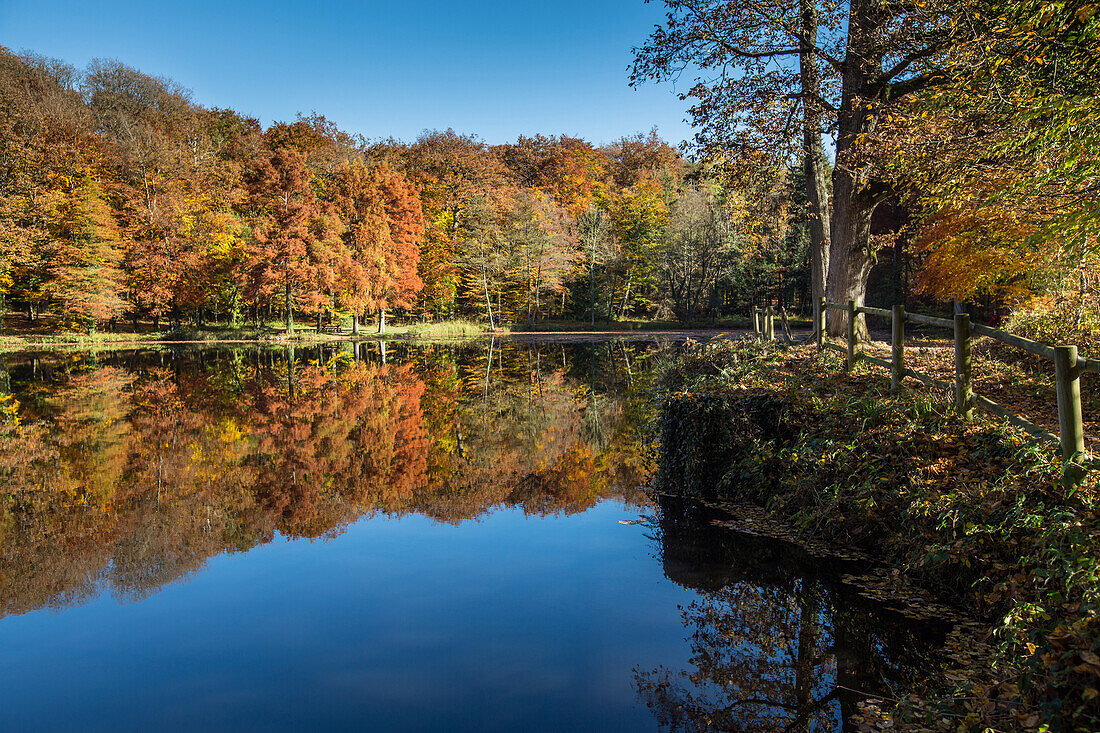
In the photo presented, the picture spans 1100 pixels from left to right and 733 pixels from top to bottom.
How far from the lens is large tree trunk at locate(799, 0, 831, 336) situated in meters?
12.6

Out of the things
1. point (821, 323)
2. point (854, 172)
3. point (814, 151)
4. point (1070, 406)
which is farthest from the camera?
point (814, 151)

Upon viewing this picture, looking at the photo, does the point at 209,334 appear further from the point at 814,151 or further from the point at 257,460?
the point at 814,151

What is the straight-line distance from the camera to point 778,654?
15.9ft

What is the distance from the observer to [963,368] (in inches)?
246

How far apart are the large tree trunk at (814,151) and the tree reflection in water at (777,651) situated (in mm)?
6748

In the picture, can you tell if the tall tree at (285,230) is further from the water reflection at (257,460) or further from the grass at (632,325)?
the grass at (632,325)

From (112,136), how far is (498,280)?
1082 inches

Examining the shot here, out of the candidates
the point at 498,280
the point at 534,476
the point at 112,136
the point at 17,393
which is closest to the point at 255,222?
the point at 112,136

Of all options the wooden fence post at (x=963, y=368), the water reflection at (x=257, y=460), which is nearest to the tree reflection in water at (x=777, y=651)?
the wooden fence post at (x=963, y=368)

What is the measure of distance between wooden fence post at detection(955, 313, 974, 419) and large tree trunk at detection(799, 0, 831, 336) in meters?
5.36

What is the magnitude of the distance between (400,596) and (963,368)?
5924 mm

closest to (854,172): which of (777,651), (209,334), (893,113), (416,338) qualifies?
(893,113)

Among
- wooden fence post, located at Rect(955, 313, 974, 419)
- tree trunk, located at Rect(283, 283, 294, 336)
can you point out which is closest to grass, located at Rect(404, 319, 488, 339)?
tree trunk, located at Rect(283, 283, 294, 336)

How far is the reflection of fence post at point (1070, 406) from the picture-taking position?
4.49 metres
